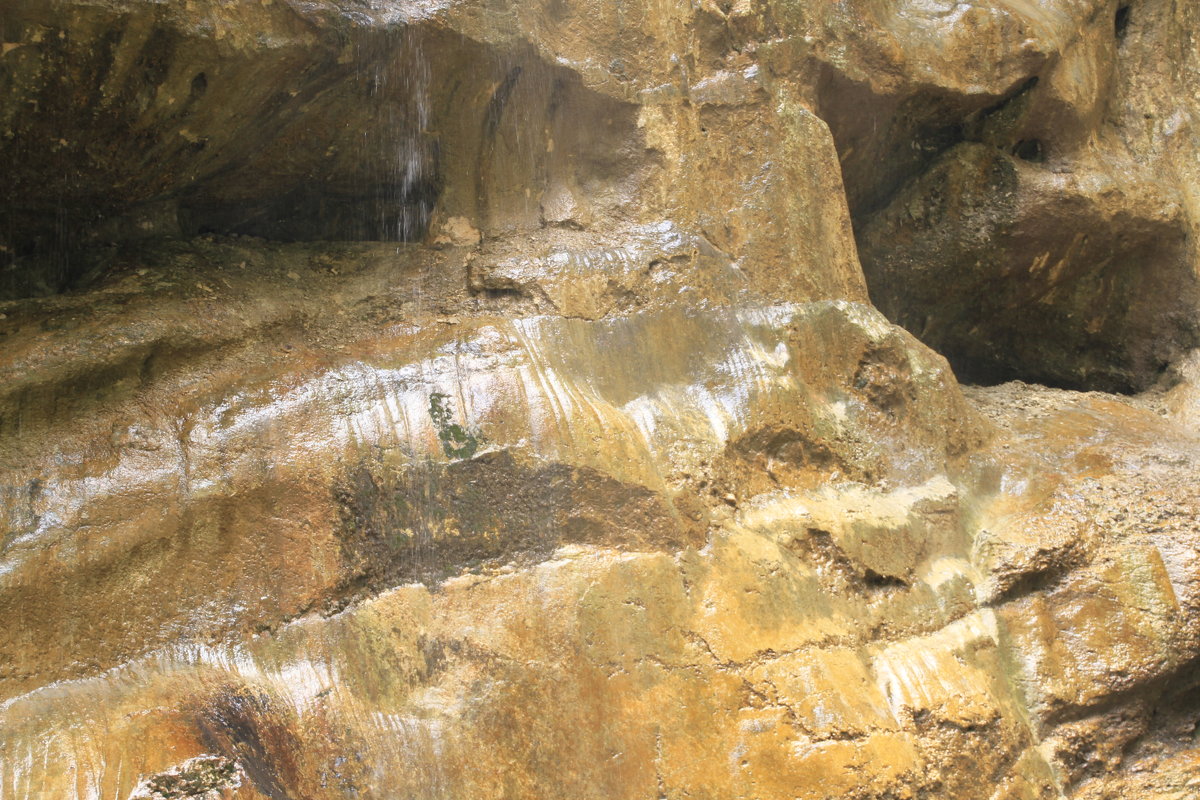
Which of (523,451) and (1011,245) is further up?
(1011,245)

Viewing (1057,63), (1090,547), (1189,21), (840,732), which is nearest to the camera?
(840,732)

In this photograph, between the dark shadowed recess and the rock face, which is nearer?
the rock face

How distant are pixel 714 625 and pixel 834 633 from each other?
461 mm

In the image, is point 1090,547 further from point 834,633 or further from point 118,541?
point 118,541

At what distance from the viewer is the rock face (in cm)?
302

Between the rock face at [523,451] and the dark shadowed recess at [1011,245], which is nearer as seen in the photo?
the rock face at [523,451]

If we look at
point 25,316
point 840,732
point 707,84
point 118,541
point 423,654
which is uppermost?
point 707,84

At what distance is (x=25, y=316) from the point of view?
3369 mm

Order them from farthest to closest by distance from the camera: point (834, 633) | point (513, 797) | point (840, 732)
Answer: point (834, 633)
point (840, 732)
point (513, 797)

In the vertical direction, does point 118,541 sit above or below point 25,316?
below

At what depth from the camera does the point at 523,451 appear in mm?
3395

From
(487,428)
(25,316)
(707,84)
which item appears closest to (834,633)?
(487,428)

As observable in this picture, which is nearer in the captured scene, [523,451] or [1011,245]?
[523,451]

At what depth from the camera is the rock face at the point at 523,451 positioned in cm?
302
